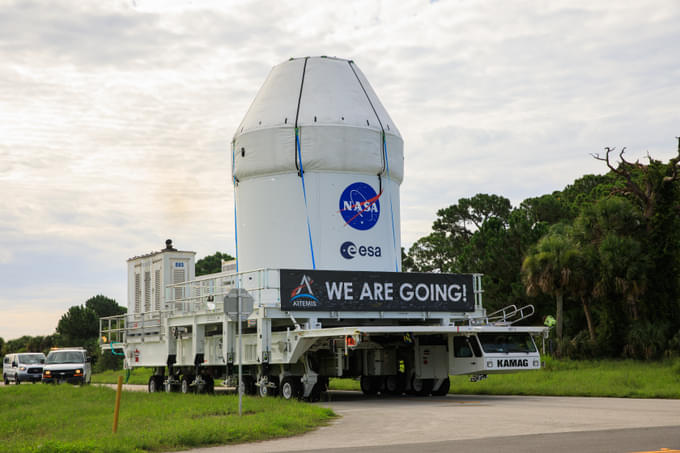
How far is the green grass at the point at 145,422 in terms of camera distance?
13555mm

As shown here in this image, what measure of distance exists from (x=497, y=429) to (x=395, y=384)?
42.0 feet

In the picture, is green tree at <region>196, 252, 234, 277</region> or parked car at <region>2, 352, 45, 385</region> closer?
parked car at <region>2, 352, 45, 385</region>

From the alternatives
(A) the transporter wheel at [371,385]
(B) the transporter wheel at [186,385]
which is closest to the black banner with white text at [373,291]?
(A) the transporter wheel at [371,385]

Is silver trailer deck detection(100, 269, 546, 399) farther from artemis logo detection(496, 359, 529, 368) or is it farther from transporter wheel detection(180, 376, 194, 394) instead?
transporter wheel detection(180, 376, 194, 394)

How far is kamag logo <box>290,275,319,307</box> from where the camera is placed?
2461 centimetres

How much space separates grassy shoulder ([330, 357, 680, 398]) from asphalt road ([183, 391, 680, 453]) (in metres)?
3.21

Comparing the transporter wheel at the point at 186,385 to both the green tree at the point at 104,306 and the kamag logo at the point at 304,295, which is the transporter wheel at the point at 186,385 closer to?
the kamag logo at the point at 304,295

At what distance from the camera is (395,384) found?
27.4 meters

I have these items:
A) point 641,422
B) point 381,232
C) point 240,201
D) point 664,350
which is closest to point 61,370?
point 240,201

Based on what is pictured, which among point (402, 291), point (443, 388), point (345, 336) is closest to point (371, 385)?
point (443, 388)

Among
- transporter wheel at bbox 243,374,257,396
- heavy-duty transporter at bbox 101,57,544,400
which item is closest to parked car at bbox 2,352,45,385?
heavy-duty transporter at bbox 101,57,544,400

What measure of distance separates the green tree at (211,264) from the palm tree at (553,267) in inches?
2209

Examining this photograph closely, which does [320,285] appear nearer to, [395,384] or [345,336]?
[345,336]

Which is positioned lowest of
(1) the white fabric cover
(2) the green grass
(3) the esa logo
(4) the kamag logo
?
(2) the green grass
